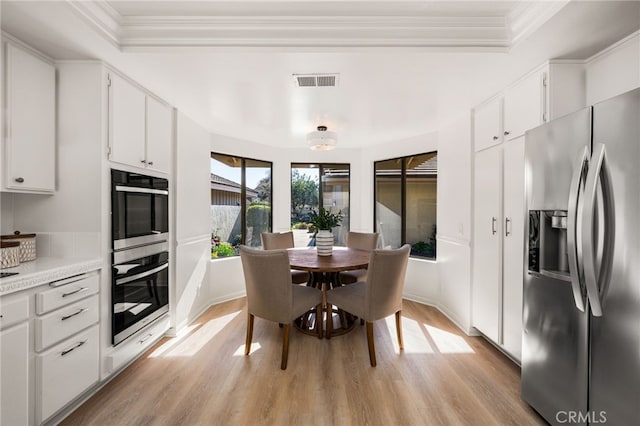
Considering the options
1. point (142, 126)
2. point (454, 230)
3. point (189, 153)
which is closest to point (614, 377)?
point (454, 230)

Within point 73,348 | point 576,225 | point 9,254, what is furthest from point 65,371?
point 576,225

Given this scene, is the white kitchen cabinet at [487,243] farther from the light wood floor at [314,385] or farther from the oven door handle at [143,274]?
the oven door handle at [143,274]

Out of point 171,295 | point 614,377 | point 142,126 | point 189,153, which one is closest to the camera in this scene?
point 614,377

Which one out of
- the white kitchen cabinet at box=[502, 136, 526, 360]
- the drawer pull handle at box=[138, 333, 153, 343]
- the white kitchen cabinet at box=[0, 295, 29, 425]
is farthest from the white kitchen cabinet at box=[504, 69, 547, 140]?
the drawer pull handle at box=[138, 333, 153, 343]

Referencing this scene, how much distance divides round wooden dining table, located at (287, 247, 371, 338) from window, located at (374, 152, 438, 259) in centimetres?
145

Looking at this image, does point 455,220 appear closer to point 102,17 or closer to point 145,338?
point 145,338

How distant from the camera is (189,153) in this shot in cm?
307

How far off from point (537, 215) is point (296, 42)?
1826 millimetres

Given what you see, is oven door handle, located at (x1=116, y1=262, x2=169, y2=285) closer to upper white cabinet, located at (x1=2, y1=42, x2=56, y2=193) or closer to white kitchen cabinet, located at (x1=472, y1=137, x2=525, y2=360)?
upper white cabinet, located at (x1=2, y1=42, x2=56, y2=193)

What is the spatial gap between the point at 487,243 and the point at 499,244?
178 mm

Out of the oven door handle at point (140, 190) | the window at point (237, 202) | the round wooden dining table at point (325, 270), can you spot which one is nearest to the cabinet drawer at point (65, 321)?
the oven door handle at point (140, 190)

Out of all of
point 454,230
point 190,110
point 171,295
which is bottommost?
point 171,295

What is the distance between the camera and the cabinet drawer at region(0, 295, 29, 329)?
132 centimetres

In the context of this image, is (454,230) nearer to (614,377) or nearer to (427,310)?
(427,310)
